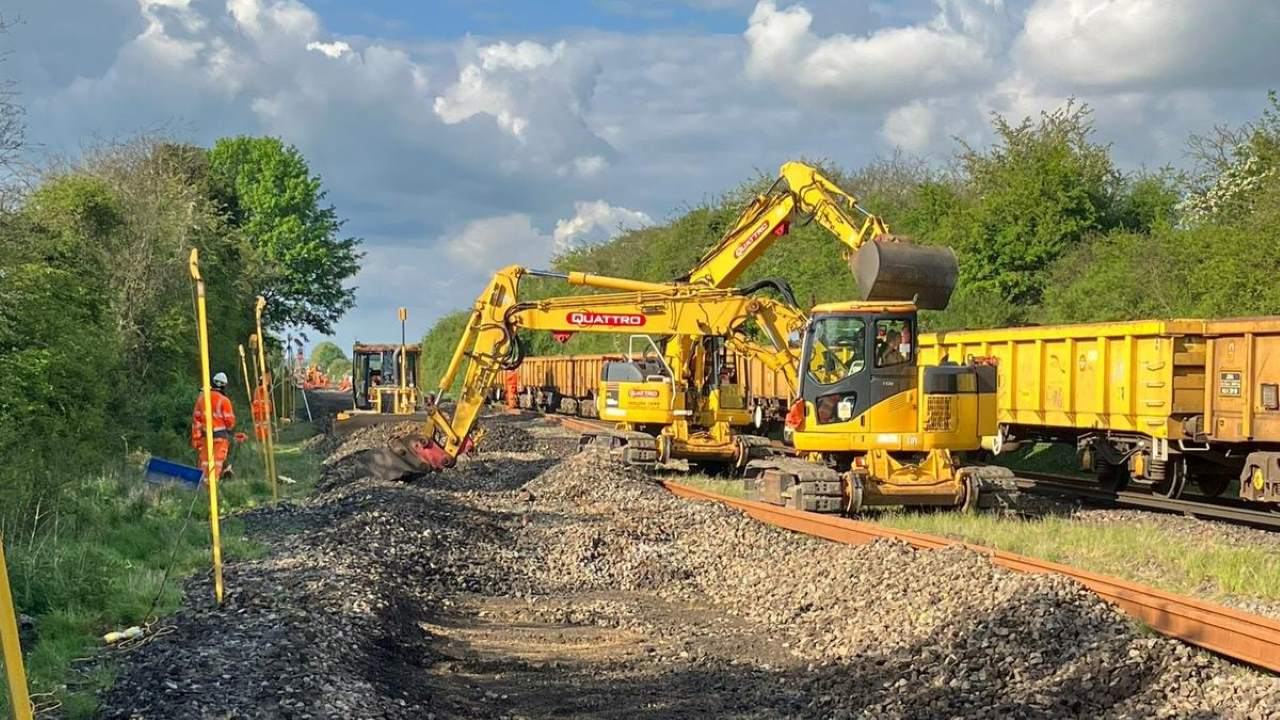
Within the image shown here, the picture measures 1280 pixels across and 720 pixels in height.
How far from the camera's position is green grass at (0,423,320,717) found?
6746 mm

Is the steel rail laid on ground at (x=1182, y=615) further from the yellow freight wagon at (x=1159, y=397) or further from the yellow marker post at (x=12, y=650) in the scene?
the yellow marker post at (x=12, y=650)

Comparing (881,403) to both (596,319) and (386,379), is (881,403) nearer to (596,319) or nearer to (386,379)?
(596,319)

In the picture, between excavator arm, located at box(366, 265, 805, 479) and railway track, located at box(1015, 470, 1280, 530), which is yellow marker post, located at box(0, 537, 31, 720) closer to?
railway track, located at box(1015, 470, 1280, 530)

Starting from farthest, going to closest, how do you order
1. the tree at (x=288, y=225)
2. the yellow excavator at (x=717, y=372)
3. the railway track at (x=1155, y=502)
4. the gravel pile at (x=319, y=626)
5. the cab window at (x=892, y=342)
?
1. the tree at (x=288, y=225)
2. the yellow excavator at (x=717, y=372)
3. the cab window at (x=892, y=342)
4. the railway track at (x=1155, y=502)
5. the gravel pile at (x=319, y=626)

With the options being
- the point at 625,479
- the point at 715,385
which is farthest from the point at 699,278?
the point at 625,479

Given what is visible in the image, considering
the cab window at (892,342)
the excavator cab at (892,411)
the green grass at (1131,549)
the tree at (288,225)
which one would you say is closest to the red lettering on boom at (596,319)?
the excavator cab at (892,411)

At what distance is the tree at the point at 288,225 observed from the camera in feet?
176

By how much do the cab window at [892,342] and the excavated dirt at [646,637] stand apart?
2950mm

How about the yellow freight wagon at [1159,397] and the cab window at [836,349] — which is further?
the cab window at [836,349]

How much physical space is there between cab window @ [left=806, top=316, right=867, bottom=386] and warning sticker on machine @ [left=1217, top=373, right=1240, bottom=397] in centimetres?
466

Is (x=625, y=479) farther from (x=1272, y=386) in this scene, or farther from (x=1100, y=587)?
(x=1100, y=587)

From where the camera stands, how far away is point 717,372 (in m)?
20.5

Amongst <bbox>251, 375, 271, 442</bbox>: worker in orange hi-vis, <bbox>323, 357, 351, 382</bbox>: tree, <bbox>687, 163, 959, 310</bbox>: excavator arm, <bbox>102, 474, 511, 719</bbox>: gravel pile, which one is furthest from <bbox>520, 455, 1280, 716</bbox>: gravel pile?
<bbox>323, 357, 351, 382</bbox>: tree

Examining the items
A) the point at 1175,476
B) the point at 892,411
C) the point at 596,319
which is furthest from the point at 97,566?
the point at 1175,476
